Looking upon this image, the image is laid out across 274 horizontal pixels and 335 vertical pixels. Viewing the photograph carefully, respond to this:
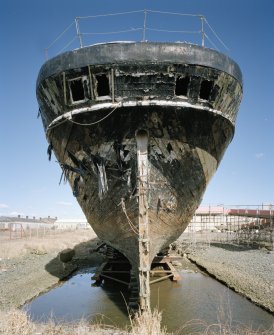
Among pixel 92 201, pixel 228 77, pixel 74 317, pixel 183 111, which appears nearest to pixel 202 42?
pixel 228 77

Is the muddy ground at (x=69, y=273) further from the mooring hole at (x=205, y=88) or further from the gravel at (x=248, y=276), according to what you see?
the mooring hole at (x=205, y=88)

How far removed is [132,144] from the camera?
265 inches

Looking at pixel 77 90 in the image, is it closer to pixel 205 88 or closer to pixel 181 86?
pixel 181 86

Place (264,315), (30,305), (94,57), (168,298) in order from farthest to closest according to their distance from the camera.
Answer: (168,298)
(30,305)
(264,315)
(94,57)

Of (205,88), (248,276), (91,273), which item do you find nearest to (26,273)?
(91,273)

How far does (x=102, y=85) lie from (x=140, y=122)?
111 centimetres

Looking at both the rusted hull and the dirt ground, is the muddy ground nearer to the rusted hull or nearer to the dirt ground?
the dirt ground

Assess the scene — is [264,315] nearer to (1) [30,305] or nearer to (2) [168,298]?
(2) [168,298]

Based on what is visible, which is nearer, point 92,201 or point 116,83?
point 116,83

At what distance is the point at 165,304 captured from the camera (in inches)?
342

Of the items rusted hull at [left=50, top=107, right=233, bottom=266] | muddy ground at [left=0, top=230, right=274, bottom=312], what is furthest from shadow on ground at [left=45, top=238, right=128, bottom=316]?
rusted hull at [left=50, top=107, right=233, bottom=266]

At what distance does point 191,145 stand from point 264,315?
4.38 meters

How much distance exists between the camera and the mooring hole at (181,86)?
6.58 metres

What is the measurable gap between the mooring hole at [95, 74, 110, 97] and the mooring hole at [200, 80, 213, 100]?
195 cm
